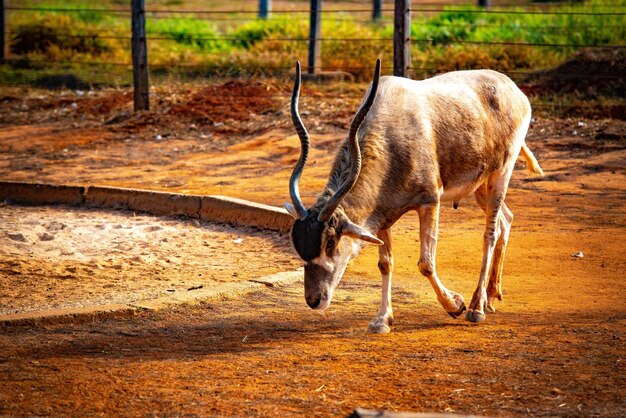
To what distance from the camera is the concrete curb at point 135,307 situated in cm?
638

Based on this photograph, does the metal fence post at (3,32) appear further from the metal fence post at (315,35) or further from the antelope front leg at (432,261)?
the antelope front leg at (432,261)

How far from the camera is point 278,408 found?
A: 4.87 m

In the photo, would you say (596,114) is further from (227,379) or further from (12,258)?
(227,379)

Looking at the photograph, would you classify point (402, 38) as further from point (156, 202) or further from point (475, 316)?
point (475, 316)

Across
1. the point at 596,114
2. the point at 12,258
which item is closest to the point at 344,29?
the point at 596,114

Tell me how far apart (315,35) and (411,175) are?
1003 cm

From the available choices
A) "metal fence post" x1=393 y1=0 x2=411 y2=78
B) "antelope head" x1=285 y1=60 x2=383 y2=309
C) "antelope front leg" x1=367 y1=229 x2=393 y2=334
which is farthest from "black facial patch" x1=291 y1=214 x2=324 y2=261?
"metal fence post" x1=393 y1=0 x2=411 y2=78

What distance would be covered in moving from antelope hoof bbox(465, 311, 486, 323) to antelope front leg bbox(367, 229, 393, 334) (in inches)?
21.1

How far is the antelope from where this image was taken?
20.1 feet

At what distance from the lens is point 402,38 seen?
43.5 ft

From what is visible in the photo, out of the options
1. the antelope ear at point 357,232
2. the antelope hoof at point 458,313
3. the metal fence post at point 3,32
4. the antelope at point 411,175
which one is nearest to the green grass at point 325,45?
the metal fence post at point 3,32

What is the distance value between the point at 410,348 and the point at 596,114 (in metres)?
9.21

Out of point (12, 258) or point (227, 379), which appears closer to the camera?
point (227, 379)

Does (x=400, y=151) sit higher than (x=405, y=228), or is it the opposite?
(x=400, y=151)
